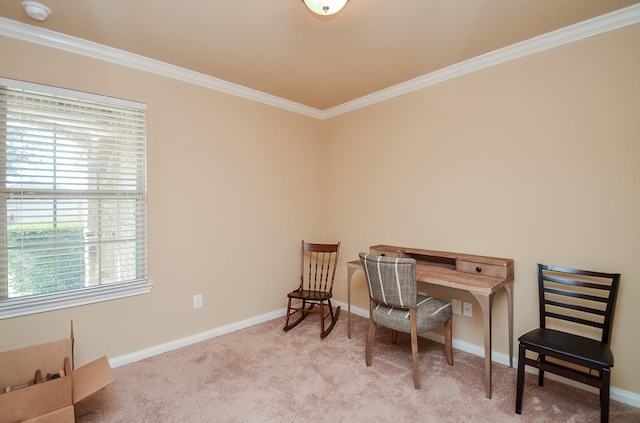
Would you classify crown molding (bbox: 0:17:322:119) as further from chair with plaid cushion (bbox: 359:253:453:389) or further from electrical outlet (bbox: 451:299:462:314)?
electrical outlet (bbox: 451:299:462:314)

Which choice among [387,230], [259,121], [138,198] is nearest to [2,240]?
[138,198]

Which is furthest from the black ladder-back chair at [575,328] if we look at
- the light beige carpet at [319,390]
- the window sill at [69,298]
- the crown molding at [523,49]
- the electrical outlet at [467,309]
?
the window sill at [69,298]

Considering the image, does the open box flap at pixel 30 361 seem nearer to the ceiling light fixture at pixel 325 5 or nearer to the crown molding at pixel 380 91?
the crown molding at pixel 380 91

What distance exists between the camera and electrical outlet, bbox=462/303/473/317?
260 cm

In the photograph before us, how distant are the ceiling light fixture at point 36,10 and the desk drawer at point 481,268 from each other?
10.5 feet

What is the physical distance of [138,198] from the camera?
2.49 m

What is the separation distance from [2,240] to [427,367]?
3093mm

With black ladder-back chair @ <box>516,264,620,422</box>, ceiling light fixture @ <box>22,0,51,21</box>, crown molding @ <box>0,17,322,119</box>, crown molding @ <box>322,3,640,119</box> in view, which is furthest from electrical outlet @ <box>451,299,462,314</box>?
ceiling light fixture @ <box>22,0,51,21</box>

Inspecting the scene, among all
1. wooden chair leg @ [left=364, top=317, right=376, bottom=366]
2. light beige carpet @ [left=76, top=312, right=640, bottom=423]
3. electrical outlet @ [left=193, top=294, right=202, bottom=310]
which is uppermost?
electrical outlet @ [left=193, top=294, right=202, bottom=310]

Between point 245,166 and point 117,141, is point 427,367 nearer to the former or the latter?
point 245,166

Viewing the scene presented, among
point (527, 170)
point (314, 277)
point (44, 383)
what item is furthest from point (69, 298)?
point (527, 170)

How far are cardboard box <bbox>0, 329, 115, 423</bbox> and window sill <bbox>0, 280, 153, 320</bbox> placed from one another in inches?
13.0

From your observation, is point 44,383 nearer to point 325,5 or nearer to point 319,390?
point 319,390

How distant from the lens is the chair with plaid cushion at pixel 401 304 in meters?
2.10
